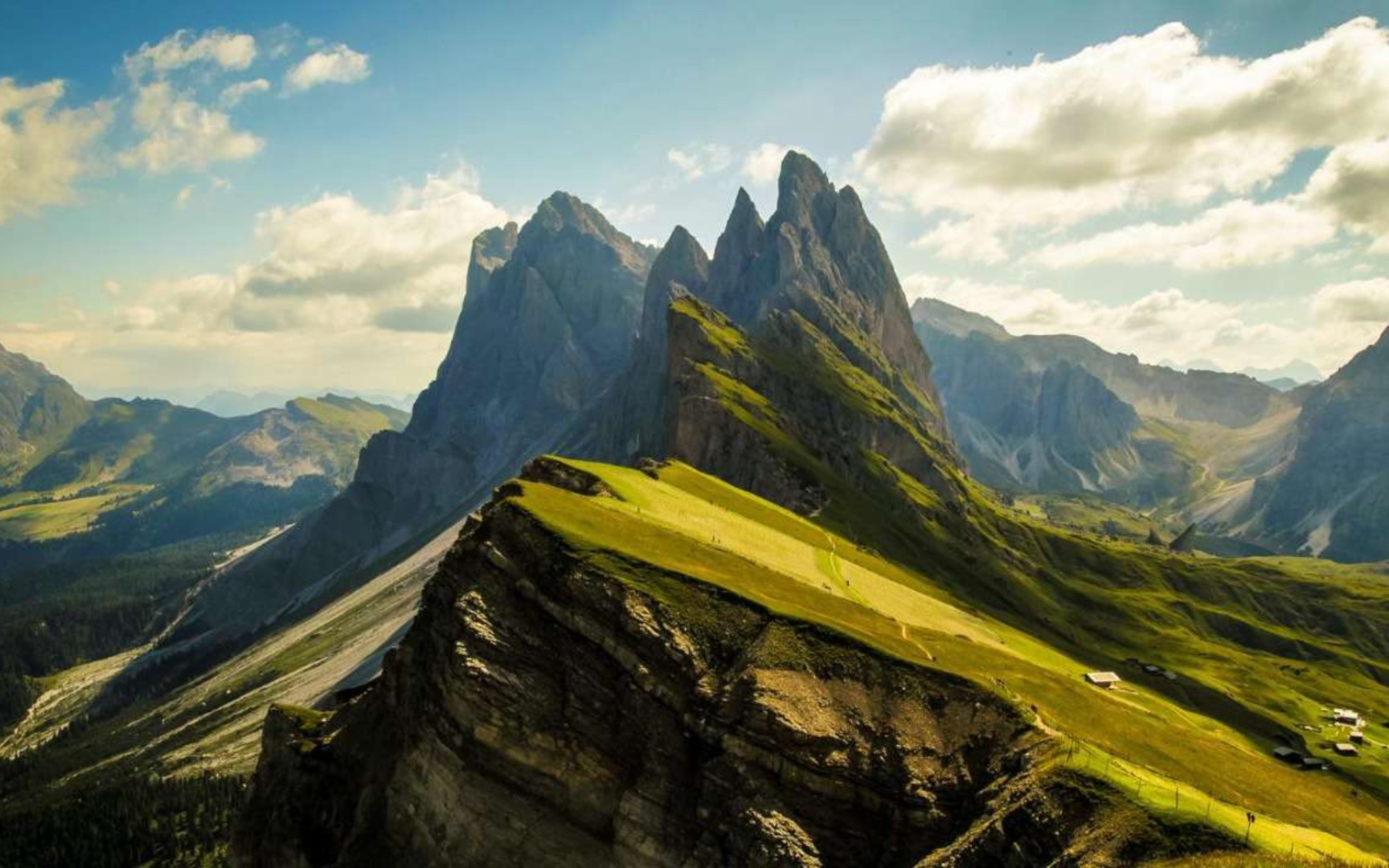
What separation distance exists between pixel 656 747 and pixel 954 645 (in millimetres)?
33519

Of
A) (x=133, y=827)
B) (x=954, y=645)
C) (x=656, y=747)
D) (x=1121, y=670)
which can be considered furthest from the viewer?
(x=133, y=827)

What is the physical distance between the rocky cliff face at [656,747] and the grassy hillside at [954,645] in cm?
319

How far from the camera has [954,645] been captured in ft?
235

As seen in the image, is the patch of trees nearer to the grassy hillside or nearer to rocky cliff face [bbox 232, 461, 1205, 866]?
rocky cliff face [bbox 232, 461, 1205, 866]

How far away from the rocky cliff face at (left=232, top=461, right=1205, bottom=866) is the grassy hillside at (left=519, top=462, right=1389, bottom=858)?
3188 millimetres

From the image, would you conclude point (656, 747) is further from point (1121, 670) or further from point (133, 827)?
point (133, 827)

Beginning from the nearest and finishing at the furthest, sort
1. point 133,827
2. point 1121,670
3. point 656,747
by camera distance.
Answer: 1. point 656,747
2. point 1121,670
3. point 133,827

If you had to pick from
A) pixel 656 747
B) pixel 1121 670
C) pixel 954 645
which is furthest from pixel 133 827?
pixel 1121 670

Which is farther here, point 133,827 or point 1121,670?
point 133,827

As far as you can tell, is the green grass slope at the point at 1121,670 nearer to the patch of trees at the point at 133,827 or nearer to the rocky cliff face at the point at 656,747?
the rocky cliff face at the point at 656,747

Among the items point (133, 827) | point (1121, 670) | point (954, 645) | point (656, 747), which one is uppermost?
point (954, 645)

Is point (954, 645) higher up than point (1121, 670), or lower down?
higher up

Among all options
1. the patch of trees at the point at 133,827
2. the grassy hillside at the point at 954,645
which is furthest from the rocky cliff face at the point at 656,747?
the patch of trees at the point at 133,827

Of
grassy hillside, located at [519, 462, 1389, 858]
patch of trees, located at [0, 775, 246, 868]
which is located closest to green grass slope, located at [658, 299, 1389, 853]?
grassy hillside, located at [519, 462, 1389, 858]
